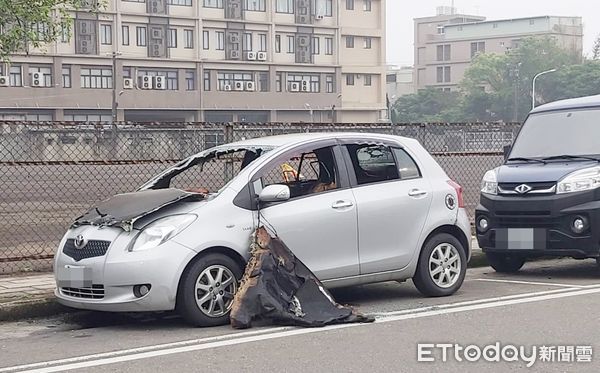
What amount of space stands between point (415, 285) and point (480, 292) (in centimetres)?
78

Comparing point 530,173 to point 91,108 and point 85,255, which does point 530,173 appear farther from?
point 91,108

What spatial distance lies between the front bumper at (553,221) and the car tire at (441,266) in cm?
123

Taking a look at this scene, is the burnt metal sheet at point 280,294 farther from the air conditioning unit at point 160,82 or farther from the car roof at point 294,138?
the air conditioning unit at point 160,82

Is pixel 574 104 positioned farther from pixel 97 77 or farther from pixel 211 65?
pixel 211 65

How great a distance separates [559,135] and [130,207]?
5651 mm

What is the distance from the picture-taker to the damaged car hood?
7.79 m

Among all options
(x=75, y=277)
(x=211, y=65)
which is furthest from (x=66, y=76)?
(x=75, y=277)

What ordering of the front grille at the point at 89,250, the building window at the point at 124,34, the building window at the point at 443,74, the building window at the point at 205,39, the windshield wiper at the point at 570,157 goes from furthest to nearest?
the building window at the point at 443,74 < the building window at the point at 205,39 < the building window at the point at 124,34 < the windshield wiper at the point at 570,157 < the front grille at the point at 89,250

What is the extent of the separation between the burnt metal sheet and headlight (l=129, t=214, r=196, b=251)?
67 cm

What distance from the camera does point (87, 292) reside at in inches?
308

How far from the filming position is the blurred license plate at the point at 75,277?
7.76m

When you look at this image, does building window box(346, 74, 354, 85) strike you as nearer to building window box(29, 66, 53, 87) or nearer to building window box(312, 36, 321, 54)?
building window box(312, 36, 321, 54)

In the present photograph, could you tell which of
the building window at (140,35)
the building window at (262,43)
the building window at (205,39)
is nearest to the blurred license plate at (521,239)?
the building window at (140,35)

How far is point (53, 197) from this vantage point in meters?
22.7
